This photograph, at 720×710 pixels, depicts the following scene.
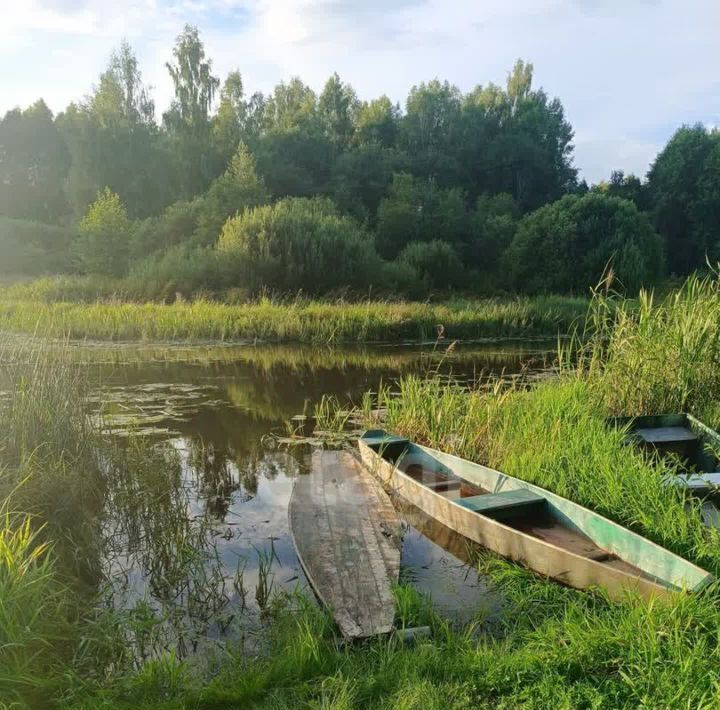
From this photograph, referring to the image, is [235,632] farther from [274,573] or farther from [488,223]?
[488,223]

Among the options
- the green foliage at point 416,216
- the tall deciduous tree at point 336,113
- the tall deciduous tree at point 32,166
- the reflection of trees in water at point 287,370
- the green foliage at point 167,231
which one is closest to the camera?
the reflection of trees in water at point 287,370

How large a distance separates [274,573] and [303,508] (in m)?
1.00

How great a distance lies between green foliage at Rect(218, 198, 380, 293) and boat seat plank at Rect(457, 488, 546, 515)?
17724 mm

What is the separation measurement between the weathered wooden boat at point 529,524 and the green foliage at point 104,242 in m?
23.9

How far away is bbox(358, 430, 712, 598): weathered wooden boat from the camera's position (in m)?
3.69

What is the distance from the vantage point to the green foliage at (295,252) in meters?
22.1

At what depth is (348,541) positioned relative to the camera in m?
4.86

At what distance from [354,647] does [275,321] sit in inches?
505

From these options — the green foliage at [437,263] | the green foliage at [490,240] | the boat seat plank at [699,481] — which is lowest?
the boat seat plank at [699,481]

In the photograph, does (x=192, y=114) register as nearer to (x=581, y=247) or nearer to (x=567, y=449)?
(x=581, y=247)

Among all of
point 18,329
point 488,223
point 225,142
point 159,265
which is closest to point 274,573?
point 18,329

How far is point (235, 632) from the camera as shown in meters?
3.75

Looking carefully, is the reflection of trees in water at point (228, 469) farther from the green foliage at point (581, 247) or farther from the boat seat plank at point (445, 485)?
the green foliage at point (581, 247)

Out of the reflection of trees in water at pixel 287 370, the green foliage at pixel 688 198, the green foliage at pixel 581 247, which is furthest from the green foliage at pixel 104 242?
the green foliage at pixel 688 198
